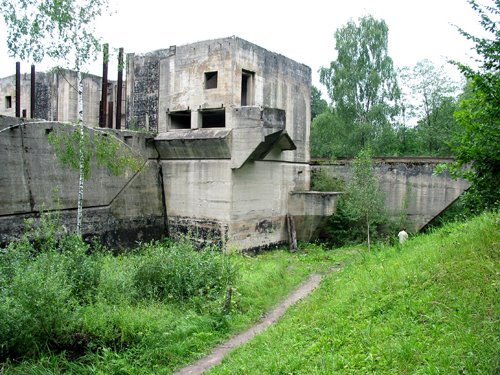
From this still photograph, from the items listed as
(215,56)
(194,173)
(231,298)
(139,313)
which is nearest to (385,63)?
(215,56)

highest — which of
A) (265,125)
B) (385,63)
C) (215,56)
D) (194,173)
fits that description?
(385,63)

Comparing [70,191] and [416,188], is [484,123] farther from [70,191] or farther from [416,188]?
[416,188]

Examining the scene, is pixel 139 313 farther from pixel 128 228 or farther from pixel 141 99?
pixel 141 99

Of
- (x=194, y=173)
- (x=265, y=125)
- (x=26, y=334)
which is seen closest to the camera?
(x=26, y=334)

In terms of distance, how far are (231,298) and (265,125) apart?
6.08 meters

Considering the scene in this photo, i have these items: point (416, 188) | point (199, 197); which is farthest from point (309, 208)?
point (199, 197)

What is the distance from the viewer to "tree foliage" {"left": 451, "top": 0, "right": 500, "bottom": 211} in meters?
4.67

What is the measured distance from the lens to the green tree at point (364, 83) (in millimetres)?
22219

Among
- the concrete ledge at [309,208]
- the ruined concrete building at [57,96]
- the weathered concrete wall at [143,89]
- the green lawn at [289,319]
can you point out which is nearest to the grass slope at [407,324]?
the green lawn at [289,319]

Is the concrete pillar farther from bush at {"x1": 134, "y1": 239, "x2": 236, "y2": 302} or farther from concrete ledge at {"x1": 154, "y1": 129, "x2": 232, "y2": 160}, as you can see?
bush at {"x1": 134, "y1": 239, "x2": 236, "y2": 302}

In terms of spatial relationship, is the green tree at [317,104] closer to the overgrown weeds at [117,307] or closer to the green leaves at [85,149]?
the green leaves at [85,149]

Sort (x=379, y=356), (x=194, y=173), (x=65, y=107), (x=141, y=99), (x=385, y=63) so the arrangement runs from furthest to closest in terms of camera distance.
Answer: (x=385, y=63) < (x=65, y=107) < (x=141, y=99) < (x=194, y=173) < (x=379, y=356)

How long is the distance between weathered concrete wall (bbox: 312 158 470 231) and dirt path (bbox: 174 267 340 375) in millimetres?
7659

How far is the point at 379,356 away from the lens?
4398 mm
